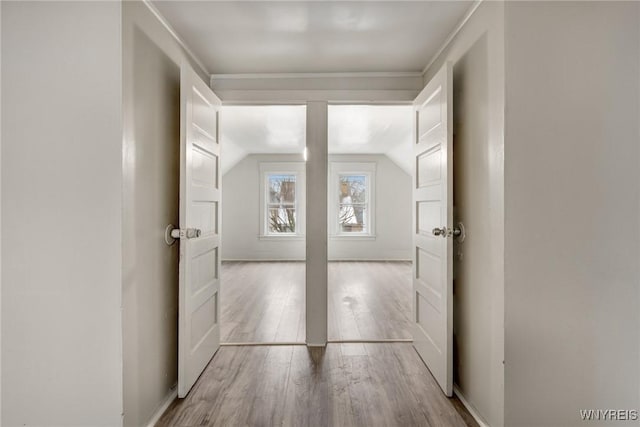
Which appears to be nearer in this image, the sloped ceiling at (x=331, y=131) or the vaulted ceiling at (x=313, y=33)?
the vaulted ceiling at (x=313, y=33)

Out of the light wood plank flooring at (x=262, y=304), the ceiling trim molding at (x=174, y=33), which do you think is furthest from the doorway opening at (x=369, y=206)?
the ceiling trim molding at (x=174, y=33)

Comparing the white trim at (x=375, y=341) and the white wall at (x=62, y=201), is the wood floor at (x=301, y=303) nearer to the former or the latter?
the white trim at (x=375, y=341)

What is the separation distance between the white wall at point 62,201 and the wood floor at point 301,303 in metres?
1.46

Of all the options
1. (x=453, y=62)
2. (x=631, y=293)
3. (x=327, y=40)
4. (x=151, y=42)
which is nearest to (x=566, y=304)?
(x=631, y=293)

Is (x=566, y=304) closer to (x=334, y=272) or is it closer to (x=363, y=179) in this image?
(x=334, y=272)

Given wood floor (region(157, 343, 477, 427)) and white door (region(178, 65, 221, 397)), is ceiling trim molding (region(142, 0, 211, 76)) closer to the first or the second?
white door (region(178, 65, 221, 397))

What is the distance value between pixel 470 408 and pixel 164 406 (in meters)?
1.66

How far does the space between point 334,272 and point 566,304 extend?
15.7ft

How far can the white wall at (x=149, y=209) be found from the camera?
1525 millimetres

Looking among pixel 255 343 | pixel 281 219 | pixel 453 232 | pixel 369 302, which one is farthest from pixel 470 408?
pixel 281 219

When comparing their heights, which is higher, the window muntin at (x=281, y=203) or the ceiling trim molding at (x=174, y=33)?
the ceiling trim molding at (x=174, y=33)

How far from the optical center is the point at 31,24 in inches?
57.9

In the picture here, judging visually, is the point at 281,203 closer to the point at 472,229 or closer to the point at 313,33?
the point at 313,33

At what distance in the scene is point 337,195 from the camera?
7.44 m
